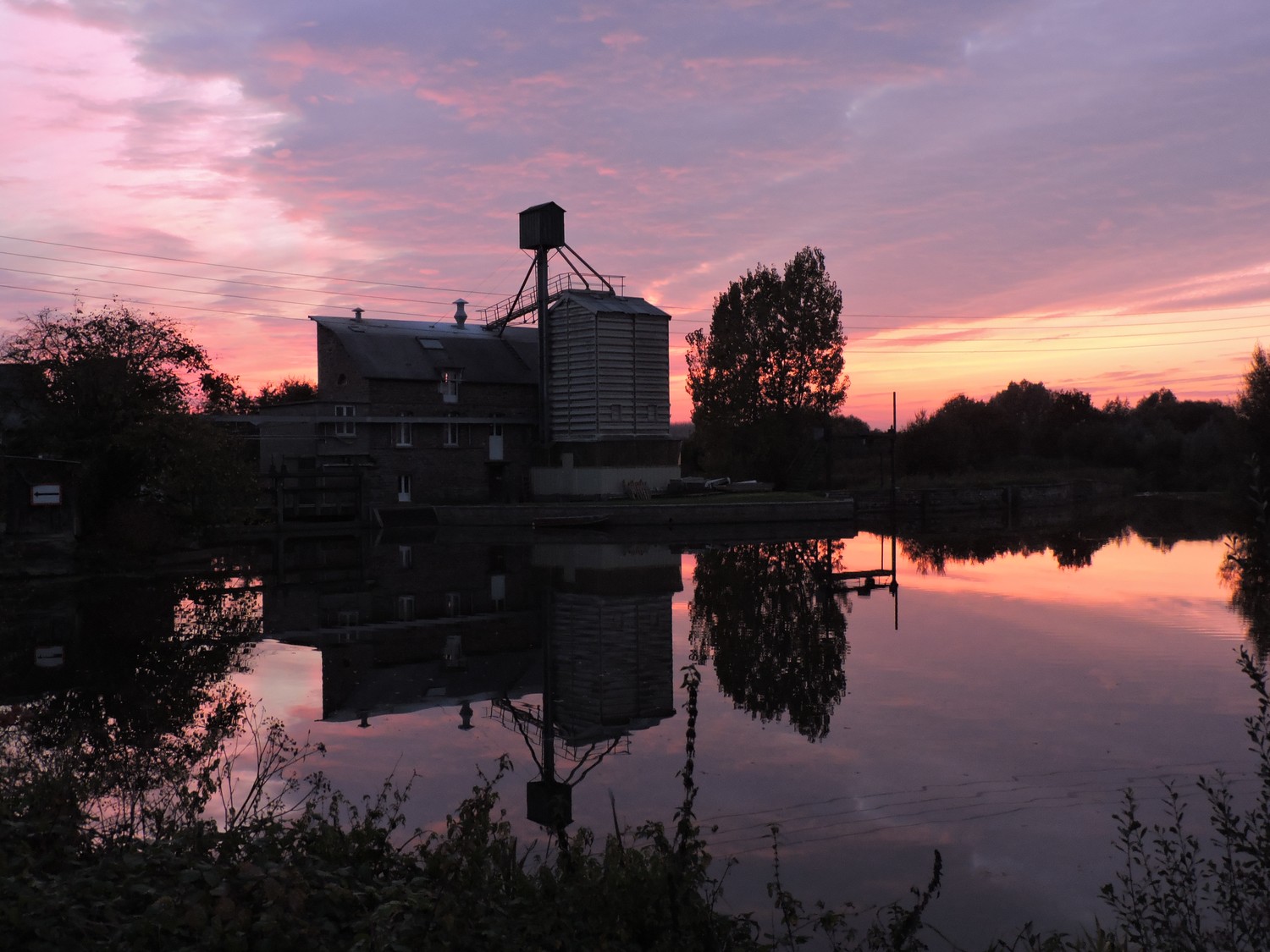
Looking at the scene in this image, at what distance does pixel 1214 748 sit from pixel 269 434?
42158mm

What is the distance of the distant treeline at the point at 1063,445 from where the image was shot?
70625 millimetres

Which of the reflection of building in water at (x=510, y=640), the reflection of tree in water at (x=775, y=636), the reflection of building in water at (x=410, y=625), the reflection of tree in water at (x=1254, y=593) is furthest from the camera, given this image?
the reflection of tree in water at (x=1254, y=593)

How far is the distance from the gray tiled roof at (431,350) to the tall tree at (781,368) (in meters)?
12.0

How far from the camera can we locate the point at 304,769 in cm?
946

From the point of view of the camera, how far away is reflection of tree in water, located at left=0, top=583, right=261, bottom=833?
25.9 feet

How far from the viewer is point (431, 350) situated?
4881cm

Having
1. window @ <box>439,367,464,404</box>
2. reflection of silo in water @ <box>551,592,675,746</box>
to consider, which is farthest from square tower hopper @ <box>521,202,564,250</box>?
reflection of silo in water @ <box>551,592,675,746</box>

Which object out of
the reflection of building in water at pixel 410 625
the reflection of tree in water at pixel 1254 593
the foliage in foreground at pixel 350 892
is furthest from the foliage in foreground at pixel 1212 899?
the reflection of building in water at pixel 410 625

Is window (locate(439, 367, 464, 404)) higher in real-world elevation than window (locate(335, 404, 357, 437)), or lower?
higher

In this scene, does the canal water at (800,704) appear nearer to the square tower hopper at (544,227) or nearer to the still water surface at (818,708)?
the still water surface at (818,708)

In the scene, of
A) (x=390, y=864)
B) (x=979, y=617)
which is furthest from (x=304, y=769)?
(x=979, y=617)

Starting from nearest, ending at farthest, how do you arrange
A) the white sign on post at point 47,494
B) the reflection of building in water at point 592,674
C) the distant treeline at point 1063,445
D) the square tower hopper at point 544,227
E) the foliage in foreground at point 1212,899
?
1. the foliage in foreground at point 1212,899
2. the reflection of building in water at point 592,674
3. the white sign on post at point 47,494
4. the square tower hopper at point 544,227
5. the distant treeline at point 1063,445

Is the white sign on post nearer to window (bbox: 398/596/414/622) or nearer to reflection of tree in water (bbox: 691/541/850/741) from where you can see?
window (bbox: 398/596/414/622)

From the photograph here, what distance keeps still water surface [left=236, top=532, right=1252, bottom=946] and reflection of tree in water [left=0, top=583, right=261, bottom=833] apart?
786 mm
